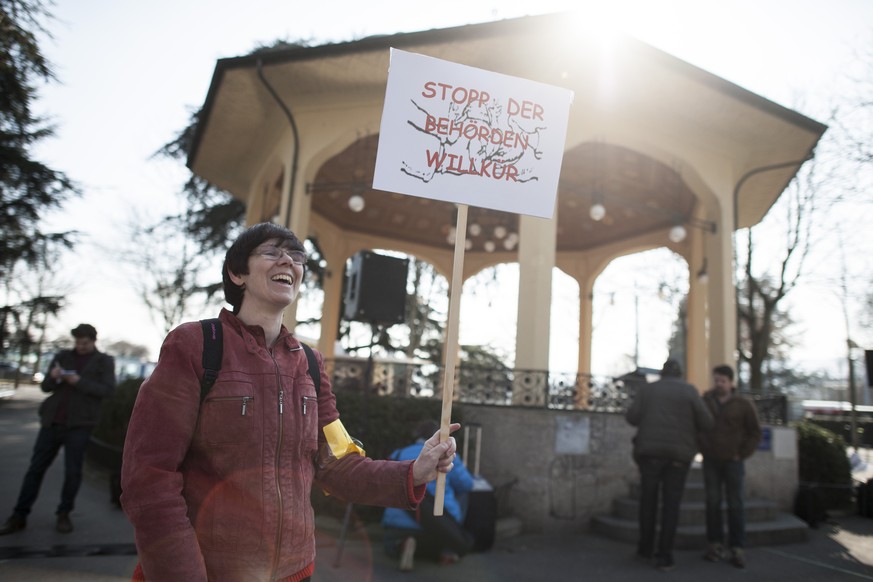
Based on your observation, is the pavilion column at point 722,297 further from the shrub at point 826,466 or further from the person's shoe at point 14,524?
the person's shoe at point 14,524

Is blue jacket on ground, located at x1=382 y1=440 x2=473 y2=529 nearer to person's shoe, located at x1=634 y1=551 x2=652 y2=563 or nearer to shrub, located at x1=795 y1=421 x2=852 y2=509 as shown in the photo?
person's shoe, located at x1=634 y1=551 x2=652 y2=563

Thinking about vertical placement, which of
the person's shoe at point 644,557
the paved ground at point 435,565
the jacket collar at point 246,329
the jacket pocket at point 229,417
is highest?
the jacket collar at point 246,329

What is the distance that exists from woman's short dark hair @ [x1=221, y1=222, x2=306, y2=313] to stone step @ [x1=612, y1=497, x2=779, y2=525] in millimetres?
6680

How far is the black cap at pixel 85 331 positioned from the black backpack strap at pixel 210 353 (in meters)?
4.84

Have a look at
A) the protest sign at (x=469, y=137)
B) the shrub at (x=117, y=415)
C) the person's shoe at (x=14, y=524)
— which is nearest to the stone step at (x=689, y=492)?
the protest sign at (x=469, y=137)

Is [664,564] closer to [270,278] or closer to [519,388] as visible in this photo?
[519,388]

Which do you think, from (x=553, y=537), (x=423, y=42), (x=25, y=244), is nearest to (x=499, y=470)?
(x=553, y=537)

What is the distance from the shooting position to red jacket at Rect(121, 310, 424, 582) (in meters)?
1.49

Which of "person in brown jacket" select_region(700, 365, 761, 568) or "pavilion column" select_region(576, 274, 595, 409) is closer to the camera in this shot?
"person in brown jacket" select_region(700, 365, 761, 568)

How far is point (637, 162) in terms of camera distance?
11133 mm

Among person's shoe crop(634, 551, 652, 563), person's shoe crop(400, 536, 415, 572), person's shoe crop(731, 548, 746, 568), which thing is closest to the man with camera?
person's shoe crop(400, 536, 415, 572)

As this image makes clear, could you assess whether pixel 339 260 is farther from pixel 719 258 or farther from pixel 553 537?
pixel 553 537

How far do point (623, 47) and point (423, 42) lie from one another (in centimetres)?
268

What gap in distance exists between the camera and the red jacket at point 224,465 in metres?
1.49
